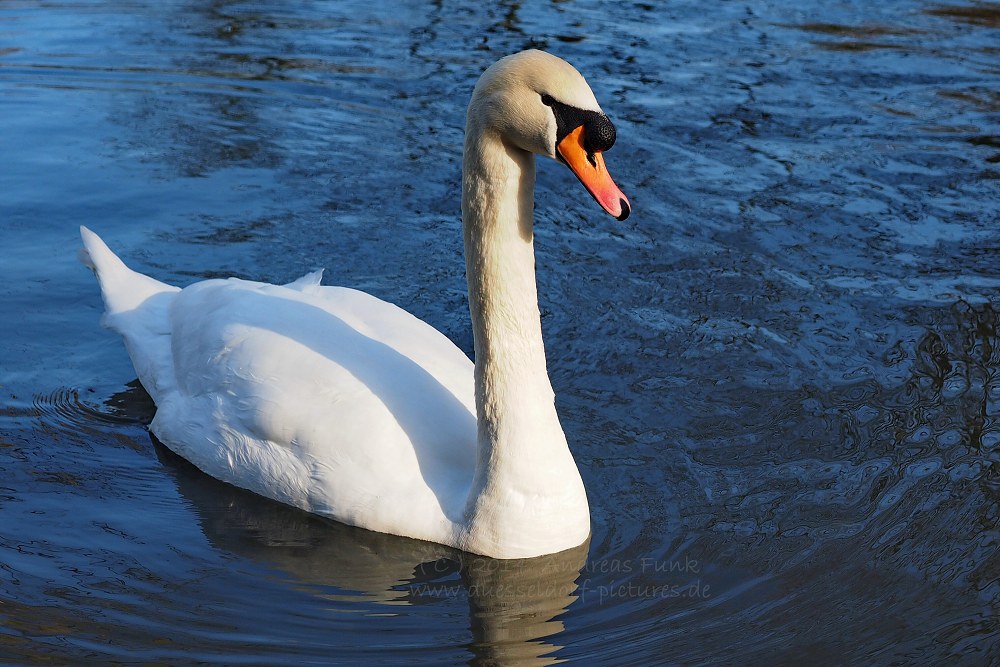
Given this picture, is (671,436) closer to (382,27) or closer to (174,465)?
(174,465)

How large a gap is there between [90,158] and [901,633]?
782 cm

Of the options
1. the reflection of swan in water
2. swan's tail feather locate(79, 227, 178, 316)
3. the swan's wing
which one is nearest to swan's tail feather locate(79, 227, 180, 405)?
swan's tail feather locate(79, 227, 178, 316)

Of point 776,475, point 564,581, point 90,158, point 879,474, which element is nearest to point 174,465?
point 564,581

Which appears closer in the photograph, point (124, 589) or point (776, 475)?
point (124, 589)

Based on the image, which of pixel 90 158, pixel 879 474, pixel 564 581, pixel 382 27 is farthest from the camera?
pixel 382 27

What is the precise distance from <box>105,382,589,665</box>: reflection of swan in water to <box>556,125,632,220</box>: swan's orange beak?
1612 millimetres

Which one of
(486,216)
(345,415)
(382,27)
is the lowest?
(382,27)

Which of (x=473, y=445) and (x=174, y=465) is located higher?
(x=473, y=445)

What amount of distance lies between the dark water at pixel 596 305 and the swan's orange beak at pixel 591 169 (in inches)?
64.3

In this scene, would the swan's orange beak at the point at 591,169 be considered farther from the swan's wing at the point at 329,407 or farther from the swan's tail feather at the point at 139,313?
the swan's tail feather at the point at 139,313

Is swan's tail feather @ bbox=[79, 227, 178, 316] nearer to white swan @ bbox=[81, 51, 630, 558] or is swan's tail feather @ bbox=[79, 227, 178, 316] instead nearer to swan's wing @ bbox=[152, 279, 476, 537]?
swan's wing @ bbox=[152, 279, 476, 537]

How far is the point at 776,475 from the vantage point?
20.4 ft

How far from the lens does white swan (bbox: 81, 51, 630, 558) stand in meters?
4.82

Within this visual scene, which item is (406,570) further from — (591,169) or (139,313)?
(139,313)
